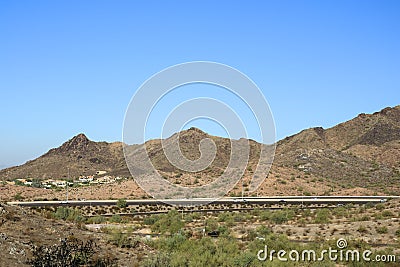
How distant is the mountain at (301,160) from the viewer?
94.4 metres

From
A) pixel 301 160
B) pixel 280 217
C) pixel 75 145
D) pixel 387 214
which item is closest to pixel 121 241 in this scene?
pixel 280 217

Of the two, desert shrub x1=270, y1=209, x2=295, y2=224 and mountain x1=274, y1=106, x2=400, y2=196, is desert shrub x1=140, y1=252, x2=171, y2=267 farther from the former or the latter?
mountain x1=274, y1=106, x2=400, y2=196

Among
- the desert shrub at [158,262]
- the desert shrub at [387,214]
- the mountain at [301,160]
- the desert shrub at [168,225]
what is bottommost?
the desert shrub at [158,262]

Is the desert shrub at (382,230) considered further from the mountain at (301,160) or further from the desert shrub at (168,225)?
the mountain at (301,160)

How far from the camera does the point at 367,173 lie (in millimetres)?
108000

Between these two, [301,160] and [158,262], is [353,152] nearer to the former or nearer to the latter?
[301,160]

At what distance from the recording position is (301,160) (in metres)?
118

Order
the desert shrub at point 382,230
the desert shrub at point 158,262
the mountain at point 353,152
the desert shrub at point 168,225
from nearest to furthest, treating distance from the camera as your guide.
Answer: the desert shrub at point 158,262, the desert shrub at point 382,230, the desert shrub at point 168,225, the mountain at point 353,152

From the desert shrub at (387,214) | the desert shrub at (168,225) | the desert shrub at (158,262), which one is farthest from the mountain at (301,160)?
the desert shrub at (158,262)

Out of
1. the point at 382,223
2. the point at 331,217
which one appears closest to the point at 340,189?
the point at 331,217

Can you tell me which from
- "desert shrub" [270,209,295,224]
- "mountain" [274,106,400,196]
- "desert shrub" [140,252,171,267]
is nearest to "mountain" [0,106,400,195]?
"mountain" [274,106,400,196]

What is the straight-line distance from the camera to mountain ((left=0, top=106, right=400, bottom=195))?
310ft

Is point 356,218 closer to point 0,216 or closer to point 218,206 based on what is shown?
point 218,206

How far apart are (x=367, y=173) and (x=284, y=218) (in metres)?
67.0
